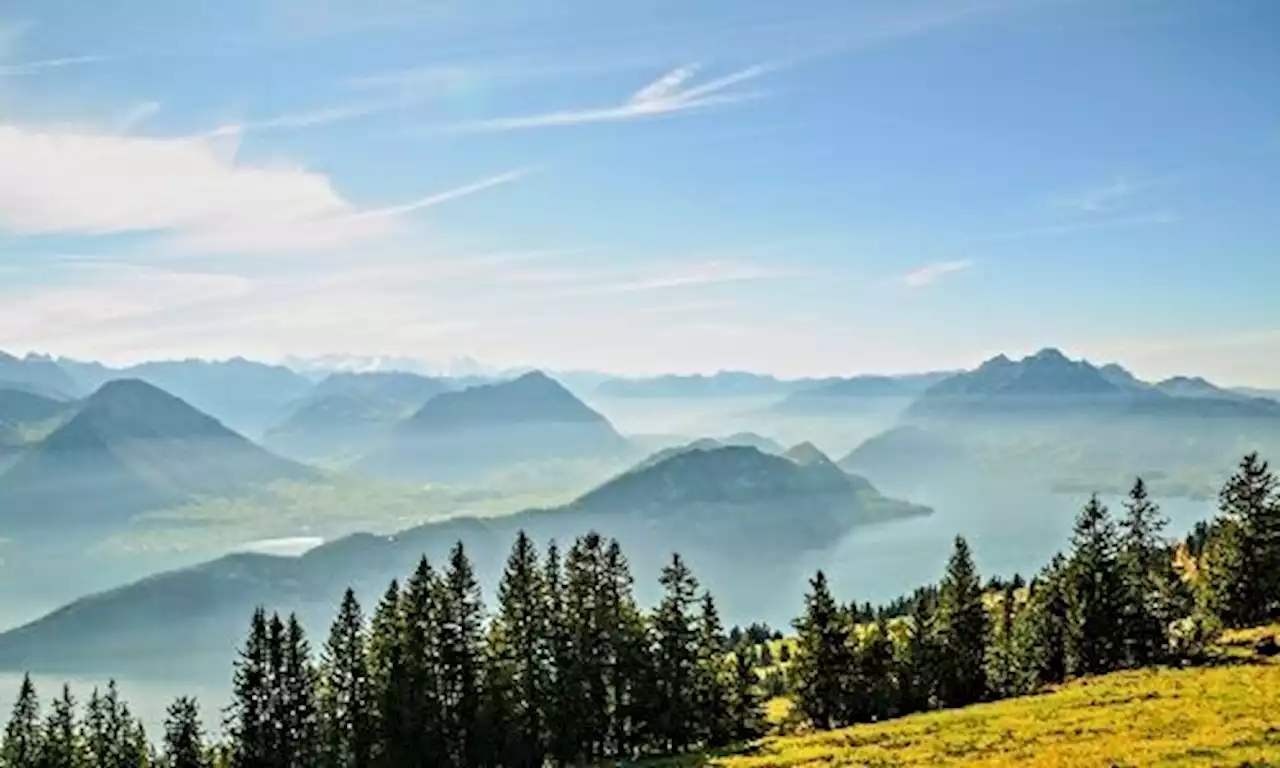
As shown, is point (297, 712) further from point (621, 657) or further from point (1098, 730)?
point (1098, 730)

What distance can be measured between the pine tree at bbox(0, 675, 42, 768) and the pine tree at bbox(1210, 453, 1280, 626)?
11008 centimetres

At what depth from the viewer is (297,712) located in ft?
278

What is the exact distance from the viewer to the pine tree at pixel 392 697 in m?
78.2

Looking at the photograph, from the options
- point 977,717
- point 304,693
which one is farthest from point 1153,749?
point 304,693

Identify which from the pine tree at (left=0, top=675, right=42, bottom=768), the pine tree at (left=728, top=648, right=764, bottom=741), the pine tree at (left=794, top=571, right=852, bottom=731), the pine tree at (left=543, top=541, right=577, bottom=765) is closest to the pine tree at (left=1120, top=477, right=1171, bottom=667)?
the pine tree at (left=794, top=571, right=852, bottom=731)

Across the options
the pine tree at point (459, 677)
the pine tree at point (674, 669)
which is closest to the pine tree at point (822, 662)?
the pine tree at point (674, 669)

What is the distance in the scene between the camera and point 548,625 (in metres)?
81.4

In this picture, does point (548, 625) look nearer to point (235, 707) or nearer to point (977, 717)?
point (235, 707)

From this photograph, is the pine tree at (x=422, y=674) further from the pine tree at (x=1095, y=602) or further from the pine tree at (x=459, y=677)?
the pine tree at (x=1095, y=602)

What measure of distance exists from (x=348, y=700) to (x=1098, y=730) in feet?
182

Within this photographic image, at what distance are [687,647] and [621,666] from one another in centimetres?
537

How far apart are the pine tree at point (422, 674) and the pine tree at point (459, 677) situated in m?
0.51

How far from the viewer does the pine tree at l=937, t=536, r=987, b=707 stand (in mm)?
87250

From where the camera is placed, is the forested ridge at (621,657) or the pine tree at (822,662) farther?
the pine tree at (822,662)
